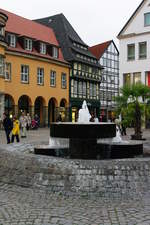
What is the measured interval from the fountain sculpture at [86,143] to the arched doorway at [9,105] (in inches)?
1056

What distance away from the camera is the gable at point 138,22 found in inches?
1526

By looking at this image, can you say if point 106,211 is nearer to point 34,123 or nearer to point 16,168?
point 16,168

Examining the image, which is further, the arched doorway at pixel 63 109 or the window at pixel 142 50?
the arched doorway at pixel 63 109

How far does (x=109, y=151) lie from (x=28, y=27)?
34739 mm

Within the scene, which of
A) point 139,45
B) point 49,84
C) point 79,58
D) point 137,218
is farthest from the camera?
point 79,58

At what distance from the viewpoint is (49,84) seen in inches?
1663

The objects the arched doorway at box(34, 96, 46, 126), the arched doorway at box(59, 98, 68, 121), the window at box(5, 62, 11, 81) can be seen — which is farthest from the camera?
the arched doorway at box(59, 98, 68, 121)

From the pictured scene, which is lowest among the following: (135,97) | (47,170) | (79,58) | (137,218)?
(137,218)

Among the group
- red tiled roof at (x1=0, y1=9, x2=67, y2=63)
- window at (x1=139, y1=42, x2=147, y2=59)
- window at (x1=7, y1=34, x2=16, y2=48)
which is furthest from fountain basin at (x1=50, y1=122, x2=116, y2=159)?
window at (x1=139, y1=42, x2=147, y2=59)


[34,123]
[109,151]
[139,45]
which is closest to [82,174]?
[109,151]

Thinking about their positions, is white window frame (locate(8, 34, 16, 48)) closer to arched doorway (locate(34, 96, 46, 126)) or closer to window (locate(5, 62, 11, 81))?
window (locate(5, 62, 11, 81))

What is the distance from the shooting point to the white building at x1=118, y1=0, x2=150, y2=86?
127ft

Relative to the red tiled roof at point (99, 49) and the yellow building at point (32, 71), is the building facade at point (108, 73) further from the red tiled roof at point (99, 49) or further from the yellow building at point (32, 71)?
the yellow building at point (32, 71)

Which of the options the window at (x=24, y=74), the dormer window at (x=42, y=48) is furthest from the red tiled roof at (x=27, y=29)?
the window at (x=24, y=74)
